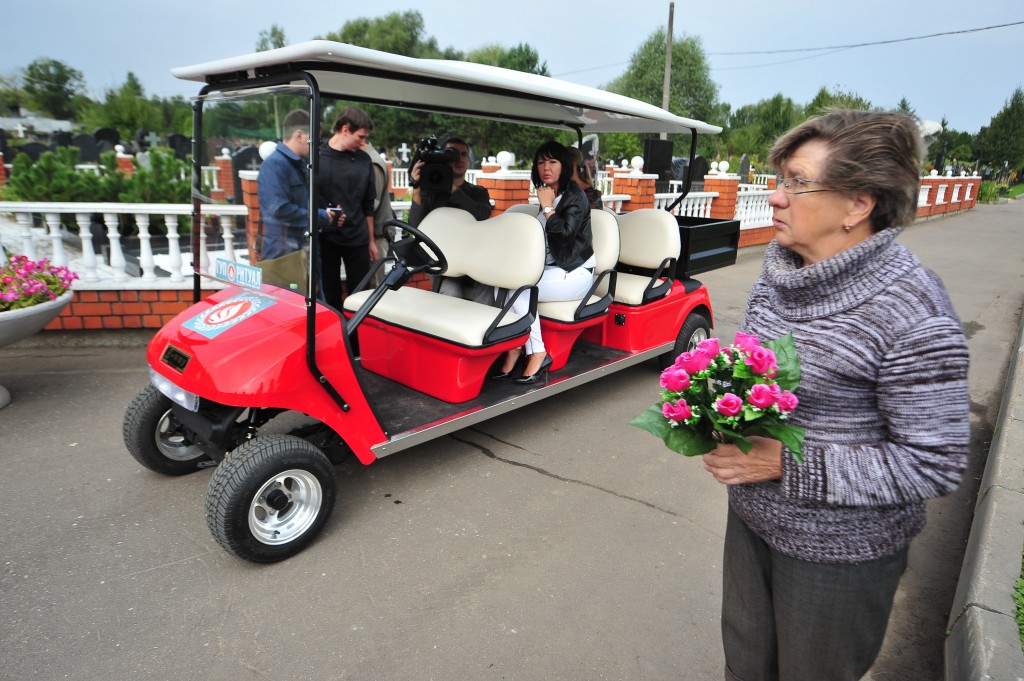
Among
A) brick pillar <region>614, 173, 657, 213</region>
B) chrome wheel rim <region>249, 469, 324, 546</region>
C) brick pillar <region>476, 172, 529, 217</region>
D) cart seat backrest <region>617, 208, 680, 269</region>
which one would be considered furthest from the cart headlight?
brick pillar <region>614, 173, 657, 213</region>

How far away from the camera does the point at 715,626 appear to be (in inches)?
99.0

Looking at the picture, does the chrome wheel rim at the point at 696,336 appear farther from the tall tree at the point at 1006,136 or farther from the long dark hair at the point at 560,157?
the tall tree at the point at 1006,136

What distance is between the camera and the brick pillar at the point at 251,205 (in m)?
2.98

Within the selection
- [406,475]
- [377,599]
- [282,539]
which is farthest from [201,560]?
[406,475]

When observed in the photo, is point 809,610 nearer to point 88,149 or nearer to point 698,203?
point 698,203

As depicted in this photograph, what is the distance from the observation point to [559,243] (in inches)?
170

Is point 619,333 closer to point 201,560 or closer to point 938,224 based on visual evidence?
point 201,560

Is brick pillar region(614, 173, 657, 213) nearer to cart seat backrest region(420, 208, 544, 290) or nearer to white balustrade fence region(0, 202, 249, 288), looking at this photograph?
cart seat backrest region(420, 208, 544, 290)

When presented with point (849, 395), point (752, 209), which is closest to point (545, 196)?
point (849, 395)

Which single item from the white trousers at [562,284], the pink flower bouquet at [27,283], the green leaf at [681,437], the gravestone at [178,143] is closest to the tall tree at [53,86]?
the gravestone at [178,143]

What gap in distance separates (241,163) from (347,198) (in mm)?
1568

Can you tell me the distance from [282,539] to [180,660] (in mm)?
634

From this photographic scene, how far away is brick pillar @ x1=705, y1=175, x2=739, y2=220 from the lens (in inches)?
416

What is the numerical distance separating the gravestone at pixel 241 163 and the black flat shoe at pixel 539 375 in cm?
191
